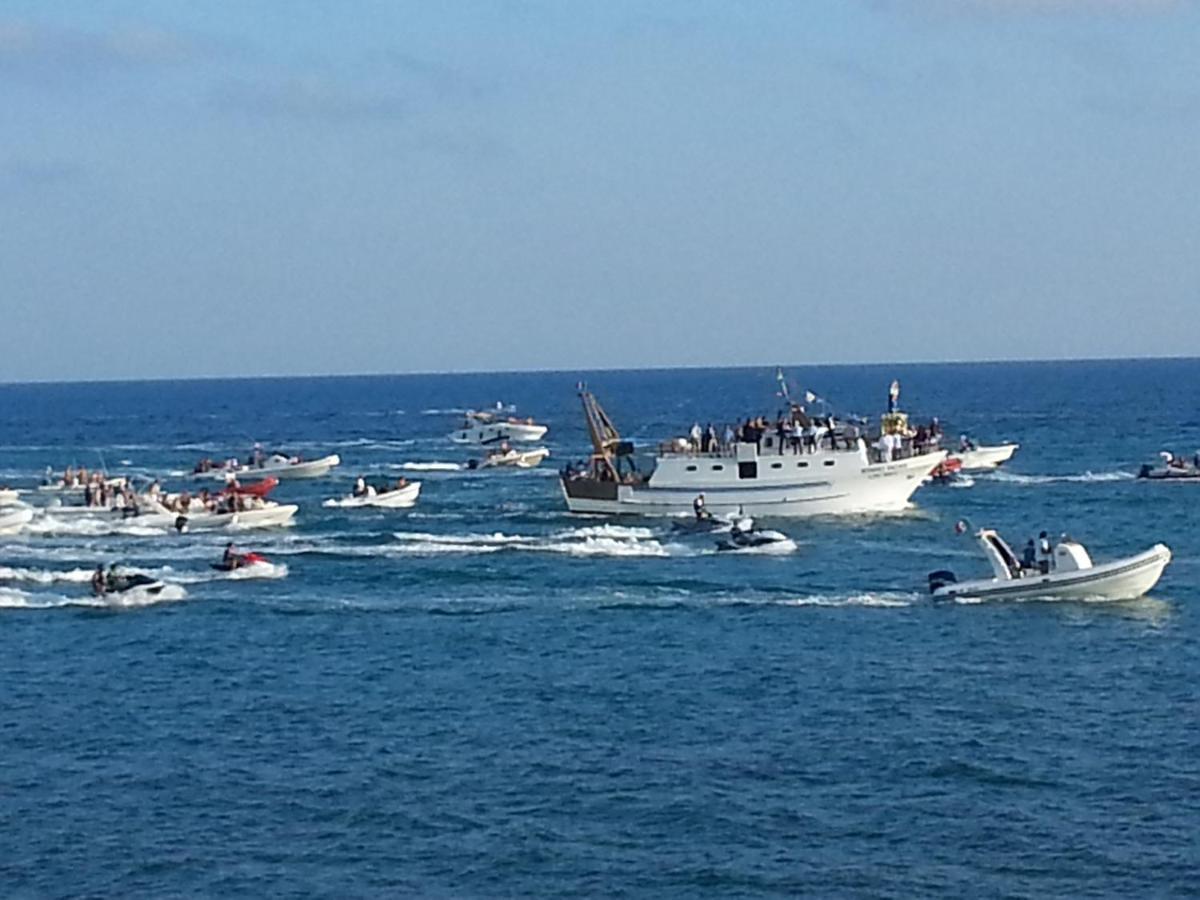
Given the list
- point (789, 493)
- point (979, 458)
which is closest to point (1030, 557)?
point (789, 493)

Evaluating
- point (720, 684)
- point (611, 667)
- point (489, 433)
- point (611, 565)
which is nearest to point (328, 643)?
point (611, 667)

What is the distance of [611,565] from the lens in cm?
7312

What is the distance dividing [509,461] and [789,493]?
45.0m

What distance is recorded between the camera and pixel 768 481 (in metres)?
88.8

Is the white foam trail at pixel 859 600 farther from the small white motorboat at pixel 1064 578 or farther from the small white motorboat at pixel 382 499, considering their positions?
the small white motorboat at pixel 382 499

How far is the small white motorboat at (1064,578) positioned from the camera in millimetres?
59219

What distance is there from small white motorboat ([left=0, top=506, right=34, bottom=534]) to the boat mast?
24.7 metres

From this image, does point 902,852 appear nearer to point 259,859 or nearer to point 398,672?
point 259,859

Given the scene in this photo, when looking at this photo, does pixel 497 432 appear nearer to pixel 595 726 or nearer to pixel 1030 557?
pixel 1030 557

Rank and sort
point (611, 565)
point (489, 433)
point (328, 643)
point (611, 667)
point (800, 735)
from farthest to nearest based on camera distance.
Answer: point (489, 433), point (611, 565), point (328, 643), point (611, 667), point (800, 735)

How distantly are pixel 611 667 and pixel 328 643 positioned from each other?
9237mm

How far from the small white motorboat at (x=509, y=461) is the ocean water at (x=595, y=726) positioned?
49.0m

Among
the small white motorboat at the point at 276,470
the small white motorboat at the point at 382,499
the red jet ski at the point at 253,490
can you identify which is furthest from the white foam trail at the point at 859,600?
the small white motorboat at the point at 276,470

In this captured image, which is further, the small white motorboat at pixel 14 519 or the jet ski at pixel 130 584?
the small white motorboat at pixel 14 519
